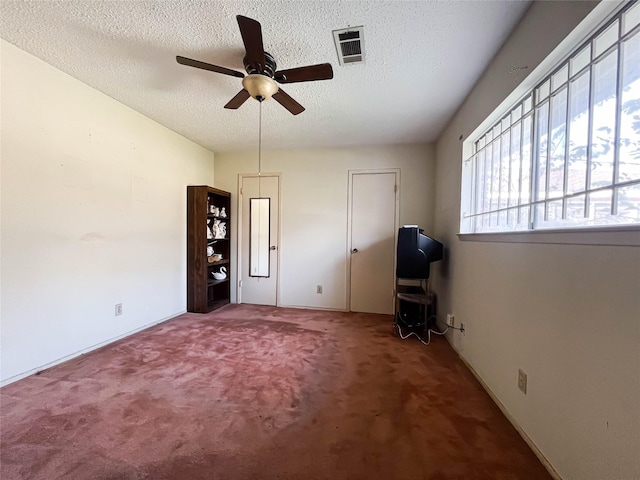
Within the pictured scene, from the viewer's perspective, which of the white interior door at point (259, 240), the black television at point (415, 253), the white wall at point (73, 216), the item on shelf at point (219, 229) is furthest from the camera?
the white interior door at point (259, 240)

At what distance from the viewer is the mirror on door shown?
4.05 meters

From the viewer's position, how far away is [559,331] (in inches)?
46.9

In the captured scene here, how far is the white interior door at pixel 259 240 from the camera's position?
13.2ft

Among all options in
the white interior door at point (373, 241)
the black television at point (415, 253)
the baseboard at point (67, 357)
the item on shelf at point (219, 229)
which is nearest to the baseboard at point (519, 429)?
the black television at point (415, 253)

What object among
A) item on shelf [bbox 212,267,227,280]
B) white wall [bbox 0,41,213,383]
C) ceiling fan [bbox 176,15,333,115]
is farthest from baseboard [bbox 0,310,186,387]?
ceiling fan [bbox 176,15,333,115]

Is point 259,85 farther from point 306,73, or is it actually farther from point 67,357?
point 67,357

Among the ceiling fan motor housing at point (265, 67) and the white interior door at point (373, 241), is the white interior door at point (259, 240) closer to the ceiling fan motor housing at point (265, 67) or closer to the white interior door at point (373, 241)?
the white interior door at point (373, 241)

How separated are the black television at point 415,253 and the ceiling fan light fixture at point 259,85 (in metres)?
1.87

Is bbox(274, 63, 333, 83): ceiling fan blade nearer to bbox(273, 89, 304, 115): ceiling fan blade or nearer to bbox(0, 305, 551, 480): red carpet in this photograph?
bbox(273, 89, 304, 115): ceiling fan blade

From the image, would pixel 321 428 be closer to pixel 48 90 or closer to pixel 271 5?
pixel 271 5

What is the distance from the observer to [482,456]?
4.28 ft

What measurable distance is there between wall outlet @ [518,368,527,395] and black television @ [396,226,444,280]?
134 centimetres

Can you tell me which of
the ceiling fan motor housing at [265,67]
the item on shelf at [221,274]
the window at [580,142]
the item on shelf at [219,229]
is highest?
the ceiling fan motor housing at [265,67]

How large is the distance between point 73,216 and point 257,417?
2313 mm
